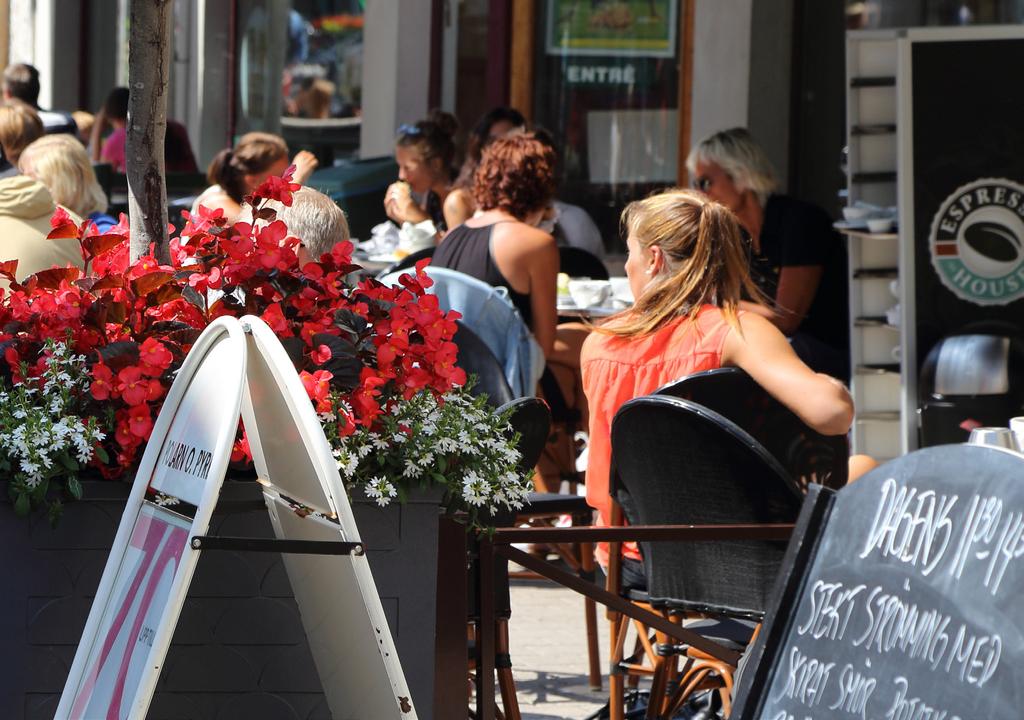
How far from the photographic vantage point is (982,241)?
628 centimetres

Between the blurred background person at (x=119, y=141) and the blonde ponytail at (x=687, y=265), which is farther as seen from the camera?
the blurred background person at (x=119, y=141)

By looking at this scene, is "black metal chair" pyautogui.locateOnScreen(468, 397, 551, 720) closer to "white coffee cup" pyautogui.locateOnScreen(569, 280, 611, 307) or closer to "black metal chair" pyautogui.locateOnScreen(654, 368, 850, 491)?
"black metal chair" pyautogui.locateOnScreen(654, 368, 850, 491)

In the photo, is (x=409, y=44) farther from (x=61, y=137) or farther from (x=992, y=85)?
(x=992, y=85)

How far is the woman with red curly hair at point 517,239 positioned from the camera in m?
5.80

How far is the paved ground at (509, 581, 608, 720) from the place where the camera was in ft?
14.3

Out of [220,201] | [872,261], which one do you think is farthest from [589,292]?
[220,201]

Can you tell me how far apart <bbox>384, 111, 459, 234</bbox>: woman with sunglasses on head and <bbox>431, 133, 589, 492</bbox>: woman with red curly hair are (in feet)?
6.81

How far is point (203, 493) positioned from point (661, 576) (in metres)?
1.55

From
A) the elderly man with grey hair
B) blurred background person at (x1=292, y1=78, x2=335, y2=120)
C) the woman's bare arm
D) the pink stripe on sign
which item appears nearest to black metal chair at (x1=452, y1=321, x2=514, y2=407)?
the elderly man with grey hair

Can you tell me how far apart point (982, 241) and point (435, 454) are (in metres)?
4.37

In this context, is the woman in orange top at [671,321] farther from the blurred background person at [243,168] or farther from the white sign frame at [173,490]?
the blurred background person at [243,168]

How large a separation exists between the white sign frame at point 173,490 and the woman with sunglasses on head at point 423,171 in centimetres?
586

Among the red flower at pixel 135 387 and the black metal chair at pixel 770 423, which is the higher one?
the red flower at pixel 135 387

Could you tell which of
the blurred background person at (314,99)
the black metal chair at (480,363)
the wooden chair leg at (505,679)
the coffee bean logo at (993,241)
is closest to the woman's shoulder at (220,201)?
the black metal chair at (480,363)
